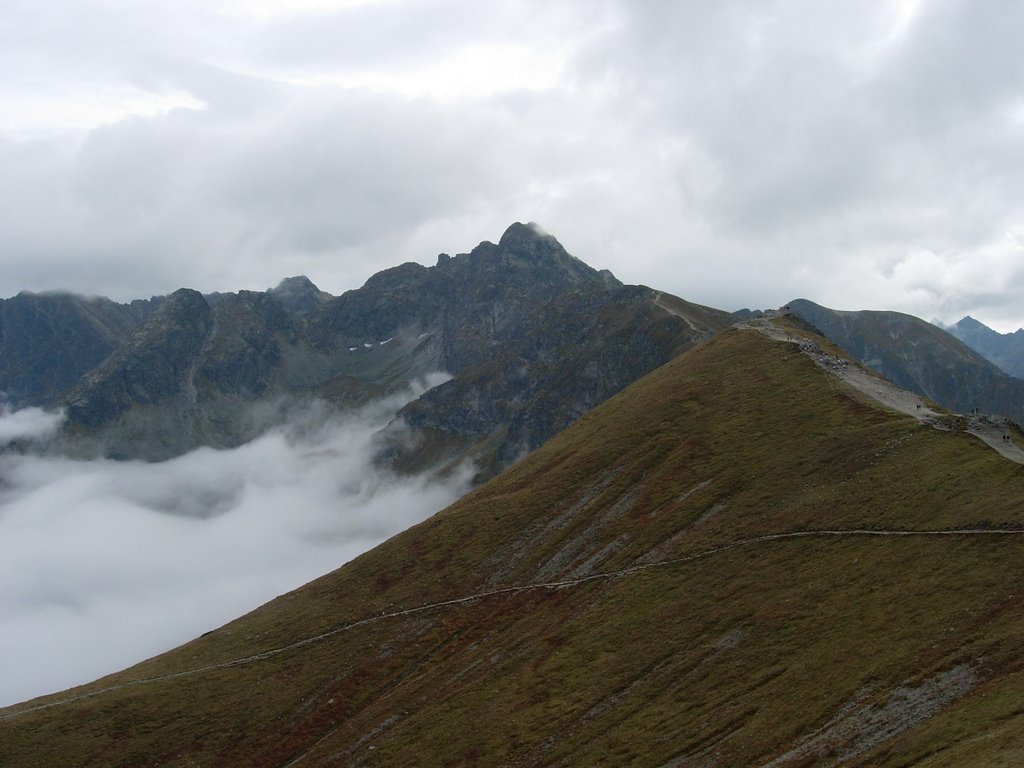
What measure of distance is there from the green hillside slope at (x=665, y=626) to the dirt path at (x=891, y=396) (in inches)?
109

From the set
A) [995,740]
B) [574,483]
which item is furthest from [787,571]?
[574,483]

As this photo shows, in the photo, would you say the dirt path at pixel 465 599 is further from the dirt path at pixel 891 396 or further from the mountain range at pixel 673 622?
the dirt path at pixel 891 396

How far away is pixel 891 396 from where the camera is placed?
130000 mm

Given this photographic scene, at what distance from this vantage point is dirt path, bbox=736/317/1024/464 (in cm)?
9800

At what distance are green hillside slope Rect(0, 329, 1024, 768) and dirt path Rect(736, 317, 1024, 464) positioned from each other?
2767mm

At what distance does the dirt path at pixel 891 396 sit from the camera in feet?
322

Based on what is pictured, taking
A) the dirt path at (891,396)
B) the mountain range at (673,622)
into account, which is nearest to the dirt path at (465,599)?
the mountain range at (673,622)

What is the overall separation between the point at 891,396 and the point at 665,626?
6637cm

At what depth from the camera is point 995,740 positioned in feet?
151

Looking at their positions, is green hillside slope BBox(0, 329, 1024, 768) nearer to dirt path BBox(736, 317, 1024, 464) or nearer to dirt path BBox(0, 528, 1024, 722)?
dirt path BBox(0, 528, 1024, 722)

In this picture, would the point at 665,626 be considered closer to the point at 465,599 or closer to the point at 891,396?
the point at 465,599

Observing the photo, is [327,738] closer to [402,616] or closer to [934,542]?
[402,616]

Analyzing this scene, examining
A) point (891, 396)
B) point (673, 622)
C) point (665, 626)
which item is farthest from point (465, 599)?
point (891, 396)

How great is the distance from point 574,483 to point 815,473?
151 feet
